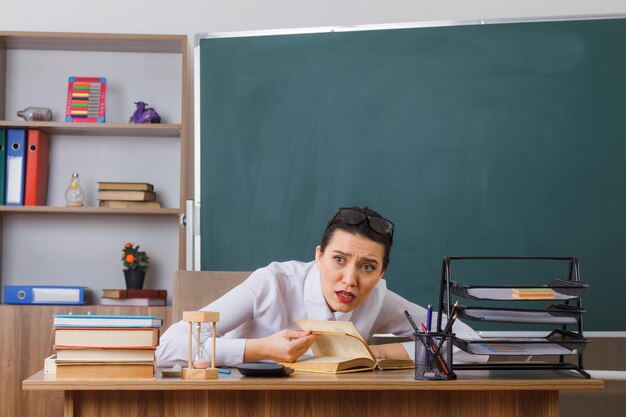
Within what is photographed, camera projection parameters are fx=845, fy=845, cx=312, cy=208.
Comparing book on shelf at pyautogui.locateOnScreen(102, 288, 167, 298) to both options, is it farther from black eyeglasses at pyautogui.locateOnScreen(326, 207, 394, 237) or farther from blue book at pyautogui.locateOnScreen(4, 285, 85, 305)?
black eyeglasses at pyautogui.locateOnScreen(326, 207, 394, 237)

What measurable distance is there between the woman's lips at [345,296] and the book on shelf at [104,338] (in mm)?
629

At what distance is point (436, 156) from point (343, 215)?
1.38 meters

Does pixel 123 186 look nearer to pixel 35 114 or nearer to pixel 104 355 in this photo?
pixel 35 114

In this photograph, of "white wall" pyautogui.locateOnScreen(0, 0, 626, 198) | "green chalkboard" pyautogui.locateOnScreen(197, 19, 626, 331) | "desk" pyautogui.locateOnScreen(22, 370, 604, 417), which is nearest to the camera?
"desk" pyautogui.locateOnScreen(22, 370, 604, 417)

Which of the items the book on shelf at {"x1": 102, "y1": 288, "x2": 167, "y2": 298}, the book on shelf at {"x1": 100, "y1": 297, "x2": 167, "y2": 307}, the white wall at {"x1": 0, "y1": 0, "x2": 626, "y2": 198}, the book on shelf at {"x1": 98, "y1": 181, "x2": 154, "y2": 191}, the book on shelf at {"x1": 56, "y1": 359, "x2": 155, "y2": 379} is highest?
the white wall at {"x1": 0, "y1": 0, "x2": 626, "y2": 198}

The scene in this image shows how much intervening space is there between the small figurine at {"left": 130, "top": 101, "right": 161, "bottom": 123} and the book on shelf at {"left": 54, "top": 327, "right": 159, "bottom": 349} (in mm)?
2220

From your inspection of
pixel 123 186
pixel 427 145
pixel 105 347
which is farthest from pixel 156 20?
pixel 105 347

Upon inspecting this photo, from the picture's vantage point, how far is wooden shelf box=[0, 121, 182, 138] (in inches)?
144

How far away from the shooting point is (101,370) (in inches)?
64.0

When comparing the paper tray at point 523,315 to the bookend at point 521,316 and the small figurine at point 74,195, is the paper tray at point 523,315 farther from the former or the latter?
the small figurine at point 74,195

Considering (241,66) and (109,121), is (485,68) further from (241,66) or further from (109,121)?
(109,121)

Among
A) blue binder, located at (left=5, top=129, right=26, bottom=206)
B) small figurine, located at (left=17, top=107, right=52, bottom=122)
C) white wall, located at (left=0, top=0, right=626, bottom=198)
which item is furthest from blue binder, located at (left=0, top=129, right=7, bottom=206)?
white wall, located at (left=0, top=0, right=626, bottom=198)

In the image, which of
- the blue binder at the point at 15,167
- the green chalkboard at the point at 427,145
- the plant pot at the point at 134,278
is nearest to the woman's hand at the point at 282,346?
the green chalkboard at the point at 427,145

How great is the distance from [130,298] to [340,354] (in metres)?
1.90
